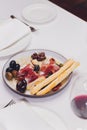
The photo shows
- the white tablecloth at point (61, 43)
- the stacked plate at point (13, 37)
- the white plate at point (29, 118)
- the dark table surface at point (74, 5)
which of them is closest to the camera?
the white plate at point (29, 118)

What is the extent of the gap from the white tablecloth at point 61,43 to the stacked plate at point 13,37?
0.10ft

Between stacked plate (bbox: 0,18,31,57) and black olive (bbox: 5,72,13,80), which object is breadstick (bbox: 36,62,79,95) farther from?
stacked plate (bbox: 0,18,31,57)

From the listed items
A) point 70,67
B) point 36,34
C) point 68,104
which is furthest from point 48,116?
point 36,34

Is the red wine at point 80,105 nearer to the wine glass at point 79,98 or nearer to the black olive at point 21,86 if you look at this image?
the wine glass at point 79,98

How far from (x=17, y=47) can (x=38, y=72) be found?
0.18 meters

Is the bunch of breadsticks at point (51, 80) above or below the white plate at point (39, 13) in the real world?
below

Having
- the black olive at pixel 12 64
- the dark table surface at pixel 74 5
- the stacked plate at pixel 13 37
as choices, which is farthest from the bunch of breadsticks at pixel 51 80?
the dark table surface at pixel 74 5

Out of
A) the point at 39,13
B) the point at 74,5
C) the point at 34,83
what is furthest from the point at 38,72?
the point at 74,5

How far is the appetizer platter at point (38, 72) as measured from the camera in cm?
91

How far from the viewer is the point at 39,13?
4.35 ft

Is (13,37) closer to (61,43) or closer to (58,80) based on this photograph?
(61,43)

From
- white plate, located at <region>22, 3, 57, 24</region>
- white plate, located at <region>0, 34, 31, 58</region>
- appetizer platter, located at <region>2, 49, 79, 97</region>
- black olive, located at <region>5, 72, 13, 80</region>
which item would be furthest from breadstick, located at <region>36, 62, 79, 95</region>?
white plate, located at <region>22, 3, 57, 24</region>

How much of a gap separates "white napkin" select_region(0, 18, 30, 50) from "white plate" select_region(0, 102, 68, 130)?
354mm

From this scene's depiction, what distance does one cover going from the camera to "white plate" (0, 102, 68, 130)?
2.54ft
